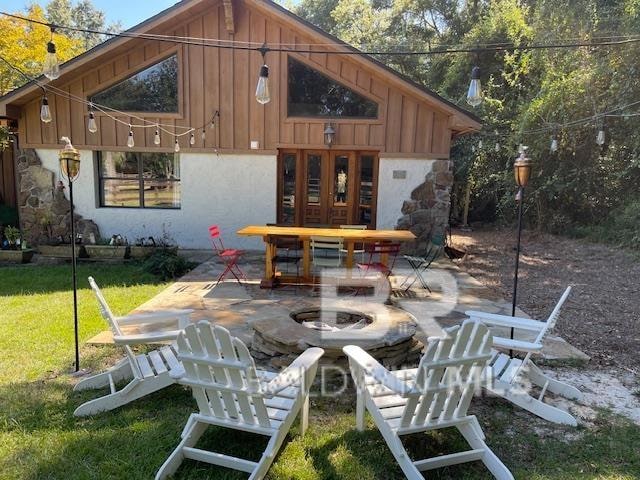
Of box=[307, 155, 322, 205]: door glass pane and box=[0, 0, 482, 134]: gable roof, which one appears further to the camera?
box=[307, 155, 322, 205]: door glass pane

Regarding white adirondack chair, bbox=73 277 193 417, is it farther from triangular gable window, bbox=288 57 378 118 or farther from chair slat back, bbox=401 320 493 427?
triangular gable window, bbox=288 57 378 118

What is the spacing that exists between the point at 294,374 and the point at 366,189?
710 centimetres

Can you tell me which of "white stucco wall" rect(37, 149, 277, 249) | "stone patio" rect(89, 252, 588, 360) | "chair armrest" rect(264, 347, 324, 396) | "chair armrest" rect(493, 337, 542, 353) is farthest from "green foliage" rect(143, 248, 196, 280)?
"chair armrest" rect(493, 337, 542, 353)

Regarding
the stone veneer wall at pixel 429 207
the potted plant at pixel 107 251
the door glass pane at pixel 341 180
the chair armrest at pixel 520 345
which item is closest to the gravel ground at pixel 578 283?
the stone veneer wall at pixel 429 207

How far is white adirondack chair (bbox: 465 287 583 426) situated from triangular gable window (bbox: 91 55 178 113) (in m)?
7.83

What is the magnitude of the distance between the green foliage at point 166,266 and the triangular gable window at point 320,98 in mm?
3748

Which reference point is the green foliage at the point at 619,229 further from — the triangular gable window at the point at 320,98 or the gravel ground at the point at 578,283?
the triangular gable window at the point at 320,98

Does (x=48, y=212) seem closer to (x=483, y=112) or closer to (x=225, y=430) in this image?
(x=225, y=430)

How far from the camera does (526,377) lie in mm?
3457

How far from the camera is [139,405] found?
9.99 feet

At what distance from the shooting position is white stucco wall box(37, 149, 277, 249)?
9.05 metres

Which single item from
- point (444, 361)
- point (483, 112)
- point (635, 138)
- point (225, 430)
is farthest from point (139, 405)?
point (483, 112)

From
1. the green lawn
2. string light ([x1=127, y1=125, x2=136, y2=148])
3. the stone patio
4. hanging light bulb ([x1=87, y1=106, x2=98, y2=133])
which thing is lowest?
the green lawn

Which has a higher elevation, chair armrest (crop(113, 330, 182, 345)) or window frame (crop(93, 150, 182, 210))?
window frame (crop(93, 150, 182, 210))
